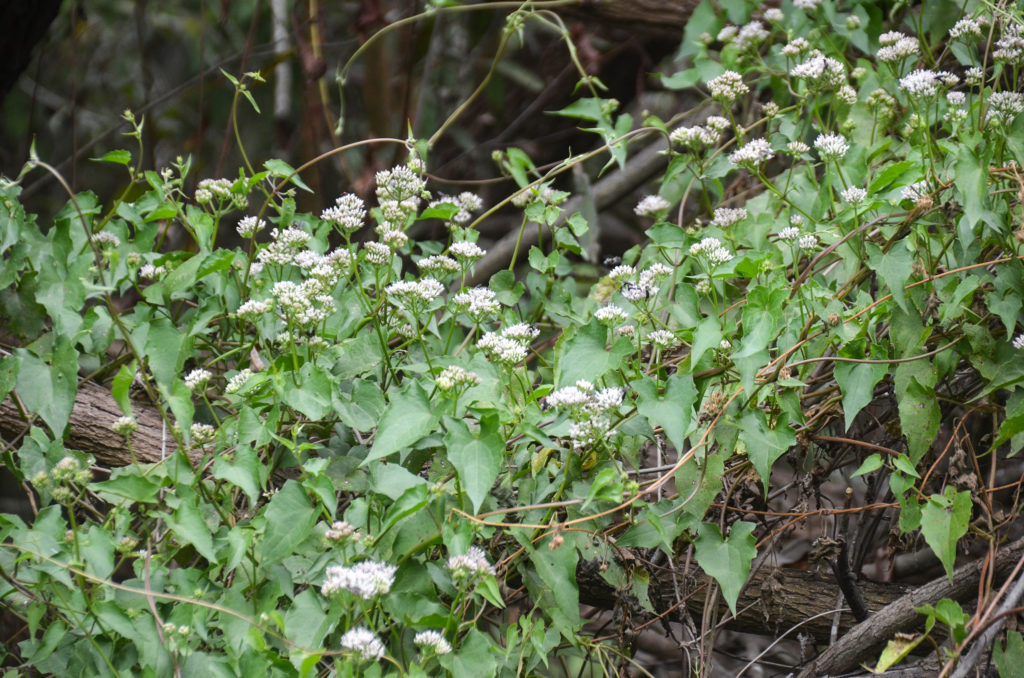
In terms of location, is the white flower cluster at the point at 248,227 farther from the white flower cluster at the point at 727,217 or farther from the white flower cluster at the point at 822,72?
the white flower cluster at the point at 822,72

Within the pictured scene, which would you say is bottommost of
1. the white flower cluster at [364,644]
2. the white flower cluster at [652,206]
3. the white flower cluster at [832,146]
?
the white flower cluster at [364,644]

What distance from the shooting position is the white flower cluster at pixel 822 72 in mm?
1624

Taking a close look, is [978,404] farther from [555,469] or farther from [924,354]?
[555,469]

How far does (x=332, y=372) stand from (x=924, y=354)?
881mm

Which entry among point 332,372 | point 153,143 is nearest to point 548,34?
point 153,143

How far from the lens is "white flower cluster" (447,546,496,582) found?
107 cm

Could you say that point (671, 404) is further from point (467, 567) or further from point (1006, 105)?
point (1006, 105)

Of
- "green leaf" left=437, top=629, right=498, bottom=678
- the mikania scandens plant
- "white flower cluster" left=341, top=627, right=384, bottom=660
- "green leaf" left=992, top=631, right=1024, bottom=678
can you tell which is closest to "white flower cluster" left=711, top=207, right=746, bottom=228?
the mikania scandens plant

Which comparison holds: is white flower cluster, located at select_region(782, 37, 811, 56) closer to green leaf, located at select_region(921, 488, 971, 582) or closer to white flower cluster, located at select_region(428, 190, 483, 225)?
white flower cluster, located at select_region(428, 190, 483, 225)

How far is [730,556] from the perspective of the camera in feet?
4.00

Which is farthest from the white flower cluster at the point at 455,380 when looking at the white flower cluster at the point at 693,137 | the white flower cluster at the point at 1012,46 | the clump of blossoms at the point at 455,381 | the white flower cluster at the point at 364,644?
the white flower cluster at the point at 1012,46

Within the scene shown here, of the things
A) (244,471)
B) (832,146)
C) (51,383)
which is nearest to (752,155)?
(832,146)

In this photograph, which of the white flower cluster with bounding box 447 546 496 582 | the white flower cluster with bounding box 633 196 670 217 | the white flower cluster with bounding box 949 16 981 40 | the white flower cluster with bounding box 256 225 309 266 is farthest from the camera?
the white flower cluster with bounding box 633 196 670 217

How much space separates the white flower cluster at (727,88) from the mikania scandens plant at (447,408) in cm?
5
